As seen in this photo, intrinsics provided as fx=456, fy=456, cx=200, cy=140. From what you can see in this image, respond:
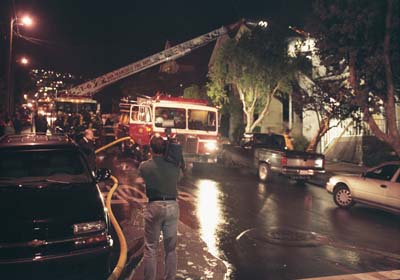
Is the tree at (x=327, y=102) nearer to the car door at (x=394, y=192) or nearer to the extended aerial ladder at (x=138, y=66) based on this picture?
the extended aerial ladder at (x=138, y=66)

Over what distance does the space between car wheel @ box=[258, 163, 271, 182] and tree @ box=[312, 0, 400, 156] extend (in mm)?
3884

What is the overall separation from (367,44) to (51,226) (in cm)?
1314

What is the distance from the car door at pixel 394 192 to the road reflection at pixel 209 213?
399 centimetres

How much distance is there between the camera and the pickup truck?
53.1ft

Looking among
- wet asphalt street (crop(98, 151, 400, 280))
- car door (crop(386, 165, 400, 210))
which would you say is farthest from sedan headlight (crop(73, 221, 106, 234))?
car door (crop(386, 165, 400, 210))

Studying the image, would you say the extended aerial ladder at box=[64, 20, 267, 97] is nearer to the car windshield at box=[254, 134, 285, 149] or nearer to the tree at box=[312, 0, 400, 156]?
the car windshield at box=[254, 134, 285, 149]

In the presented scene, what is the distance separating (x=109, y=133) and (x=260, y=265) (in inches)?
840

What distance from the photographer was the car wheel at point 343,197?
39.4 ft

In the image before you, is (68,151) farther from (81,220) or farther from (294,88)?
(294,88)

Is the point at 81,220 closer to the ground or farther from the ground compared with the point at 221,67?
closer to the ground

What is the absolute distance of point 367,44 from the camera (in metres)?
15.2

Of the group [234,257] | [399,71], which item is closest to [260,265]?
[234,257]

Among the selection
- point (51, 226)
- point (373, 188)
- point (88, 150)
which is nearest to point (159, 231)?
point (51, 226)

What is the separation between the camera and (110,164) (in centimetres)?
1927
